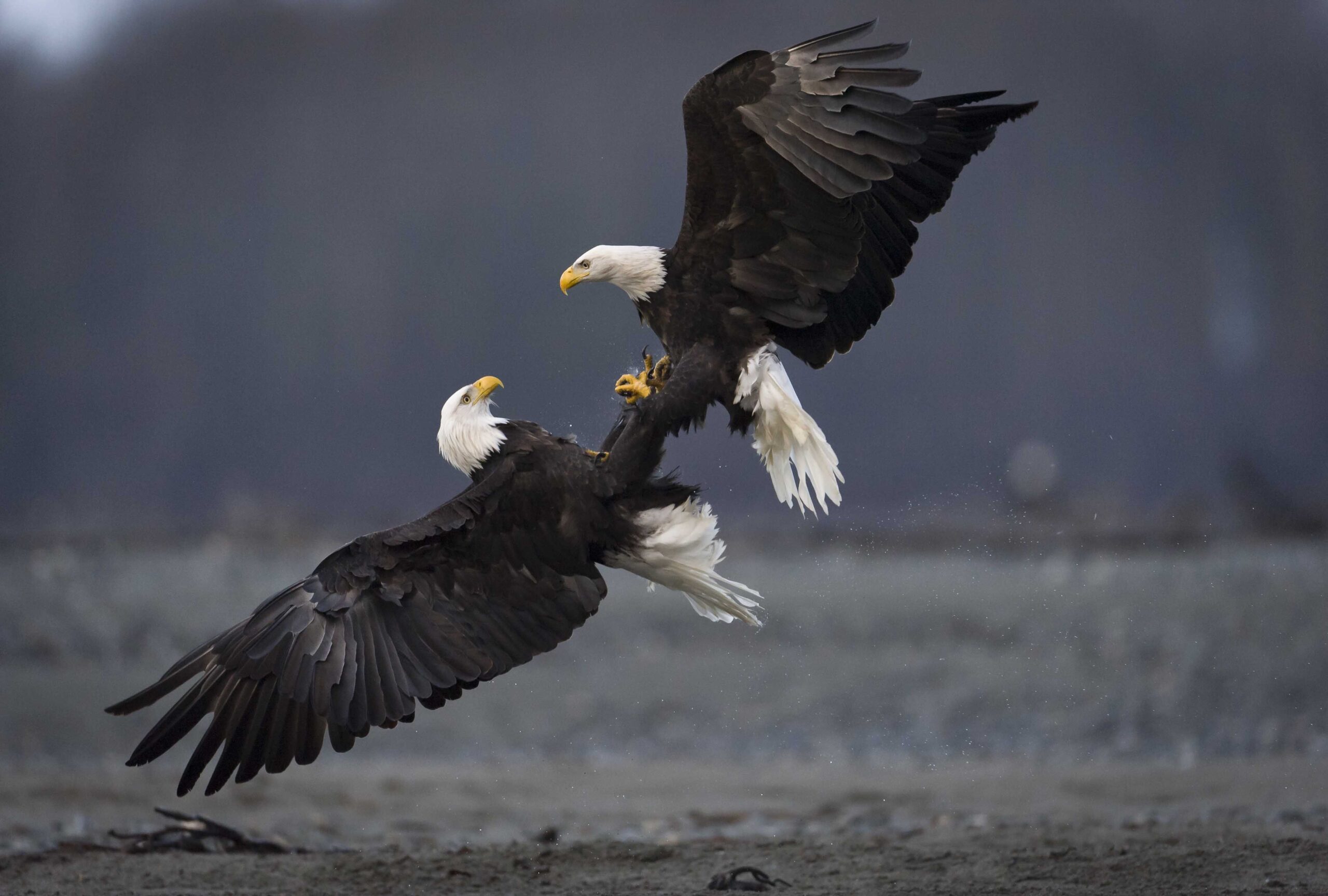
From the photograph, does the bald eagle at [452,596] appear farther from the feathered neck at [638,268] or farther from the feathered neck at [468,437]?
the feathered neck at [638,268]

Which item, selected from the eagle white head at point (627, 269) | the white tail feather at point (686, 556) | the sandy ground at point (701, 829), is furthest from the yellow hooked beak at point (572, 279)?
the sandy ground at point (701, 829)

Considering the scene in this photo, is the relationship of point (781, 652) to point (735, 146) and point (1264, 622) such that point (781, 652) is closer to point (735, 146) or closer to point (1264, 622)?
point (1264, 622)

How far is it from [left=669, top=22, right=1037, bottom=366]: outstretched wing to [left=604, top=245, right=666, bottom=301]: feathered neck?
6cm

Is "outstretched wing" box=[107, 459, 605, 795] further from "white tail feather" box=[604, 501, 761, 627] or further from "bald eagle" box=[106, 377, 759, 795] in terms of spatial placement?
"white tail feather" box=[604, 501, 761, 627]

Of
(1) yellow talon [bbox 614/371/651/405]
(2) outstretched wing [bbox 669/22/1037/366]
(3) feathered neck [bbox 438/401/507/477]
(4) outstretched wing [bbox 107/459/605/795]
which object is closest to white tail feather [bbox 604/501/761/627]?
(4) outstretched wing [bbox 107/459/605/795]

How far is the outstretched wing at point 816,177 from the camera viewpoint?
13.0 ft

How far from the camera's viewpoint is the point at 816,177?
4.03 meters

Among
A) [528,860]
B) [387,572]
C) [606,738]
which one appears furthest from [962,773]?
[387,572]

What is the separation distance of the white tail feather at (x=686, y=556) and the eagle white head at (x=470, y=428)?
509 mm

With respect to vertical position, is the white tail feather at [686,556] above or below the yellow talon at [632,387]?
below

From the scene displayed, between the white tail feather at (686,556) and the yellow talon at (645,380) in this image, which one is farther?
the yellow talon at (645,380)

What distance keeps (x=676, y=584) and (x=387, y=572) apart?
0.91 m

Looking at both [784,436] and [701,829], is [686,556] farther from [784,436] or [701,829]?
[701,829]

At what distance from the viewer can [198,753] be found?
4.17 metres
